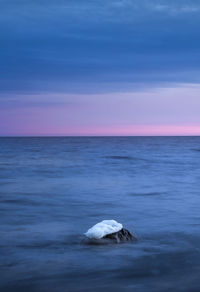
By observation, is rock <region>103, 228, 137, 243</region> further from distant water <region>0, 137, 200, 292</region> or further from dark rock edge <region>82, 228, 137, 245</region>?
distant water <region>0, 137, 200, 292</region>

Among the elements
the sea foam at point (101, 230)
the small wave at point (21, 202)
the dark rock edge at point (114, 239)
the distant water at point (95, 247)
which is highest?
the sea foam at point (101, 230)

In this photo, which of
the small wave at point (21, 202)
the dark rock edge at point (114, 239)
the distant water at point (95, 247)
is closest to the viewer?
the distant water at point (95, 247)

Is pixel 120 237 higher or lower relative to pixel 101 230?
lower

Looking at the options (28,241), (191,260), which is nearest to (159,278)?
(191,260)

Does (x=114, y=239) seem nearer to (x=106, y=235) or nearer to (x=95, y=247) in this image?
(x=106, y=235)

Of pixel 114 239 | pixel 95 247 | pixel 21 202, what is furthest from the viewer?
pixel 21 202

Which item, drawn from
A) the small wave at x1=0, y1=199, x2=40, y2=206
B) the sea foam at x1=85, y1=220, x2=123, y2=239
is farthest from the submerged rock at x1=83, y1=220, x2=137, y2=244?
the small wave at x1=0, y1=199, x2=40, y2=206

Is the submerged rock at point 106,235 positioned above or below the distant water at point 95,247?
above

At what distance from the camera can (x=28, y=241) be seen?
25.6ft

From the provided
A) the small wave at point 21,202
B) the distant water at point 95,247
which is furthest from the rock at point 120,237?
the small wave at point 21,202

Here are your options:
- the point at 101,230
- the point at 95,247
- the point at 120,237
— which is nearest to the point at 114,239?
the point at 120,237

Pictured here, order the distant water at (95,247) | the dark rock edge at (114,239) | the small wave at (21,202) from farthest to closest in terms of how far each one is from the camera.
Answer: the small wave at (21,202) → the dark rock edge at (114,239) → the distant water at (95,247)

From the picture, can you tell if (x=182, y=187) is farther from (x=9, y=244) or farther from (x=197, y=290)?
(x=197, y=290)

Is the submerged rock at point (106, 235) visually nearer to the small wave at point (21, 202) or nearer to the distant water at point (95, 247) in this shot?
the distant water at point (95, 247)
